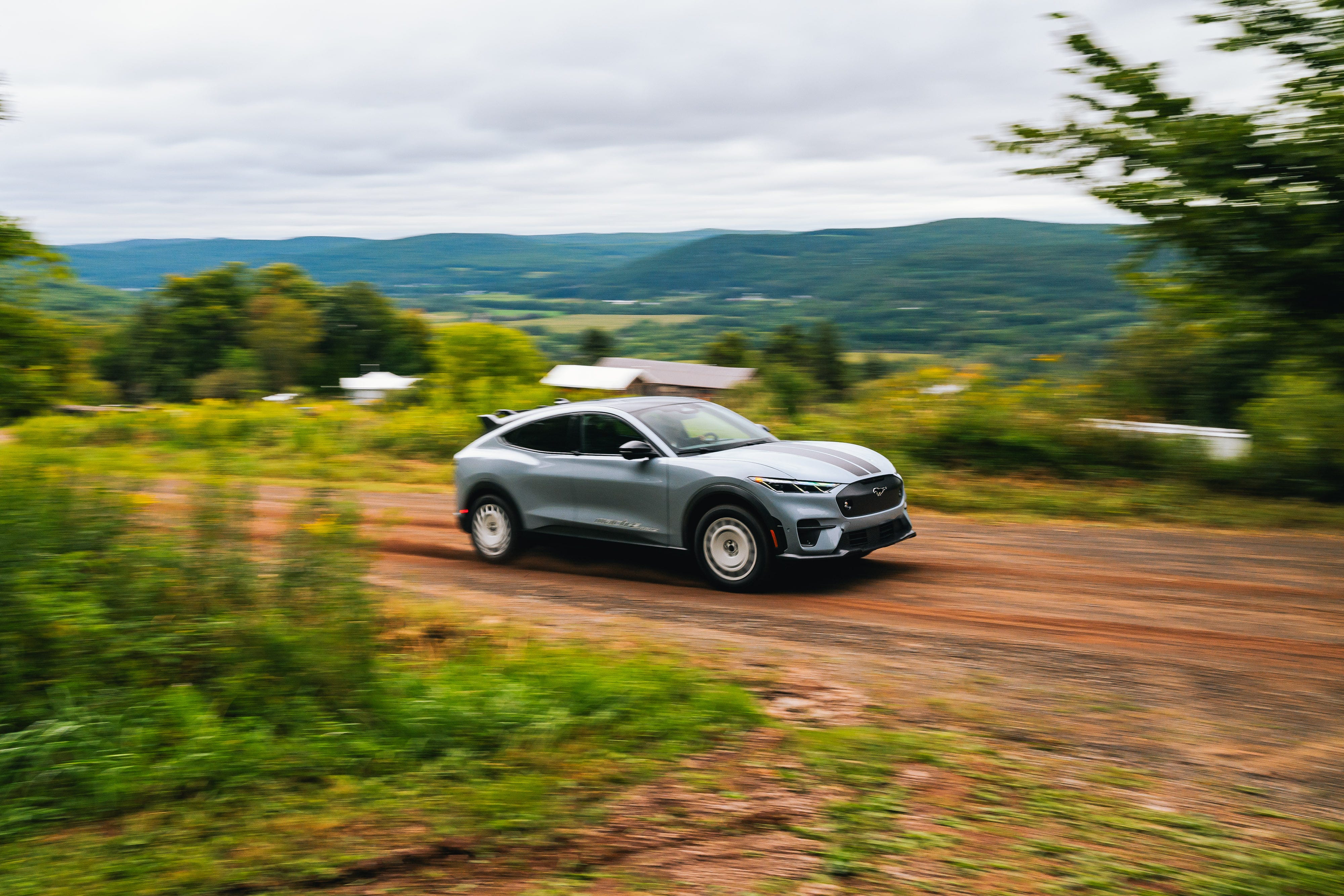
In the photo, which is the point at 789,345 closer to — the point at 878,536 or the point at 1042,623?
the point at 878,536

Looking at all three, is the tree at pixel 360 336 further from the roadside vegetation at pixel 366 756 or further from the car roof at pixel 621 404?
the roadside vegetation at pixel 366 756

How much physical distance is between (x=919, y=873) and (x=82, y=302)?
9113mm

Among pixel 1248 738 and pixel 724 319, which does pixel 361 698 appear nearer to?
pixel 1248 738

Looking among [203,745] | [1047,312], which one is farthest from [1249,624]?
[1047,312]

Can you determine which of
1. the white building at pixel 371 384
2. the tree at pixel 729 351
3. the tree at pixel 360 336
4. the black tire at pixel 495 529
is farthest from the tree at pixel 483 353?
the tree at pixel 360 336

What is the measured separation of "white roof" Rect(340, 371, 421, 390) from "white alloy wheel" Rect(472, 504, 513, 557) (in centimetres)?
4010

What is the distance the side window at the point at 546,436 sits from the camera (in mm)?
9281

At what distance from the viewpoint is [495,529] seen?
9.77 metres

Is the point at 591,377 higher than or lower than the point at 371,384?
lower

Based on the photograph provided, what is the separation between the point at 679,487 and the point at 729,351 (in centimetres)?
4978

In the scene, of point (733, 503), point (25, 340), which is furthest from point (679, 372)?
point (733, 503)

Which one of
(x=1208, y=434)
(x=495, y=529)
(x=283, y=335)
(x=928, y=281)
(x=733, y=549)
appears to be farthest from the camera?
(x=283, y=335)

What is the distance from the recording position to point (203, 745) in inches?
180

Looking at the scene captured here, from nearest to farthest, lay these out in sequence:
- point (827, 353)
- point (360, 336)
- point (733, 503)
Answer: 1. point (733, 503)
2. point (827, 353)
3. point (360, 336)
